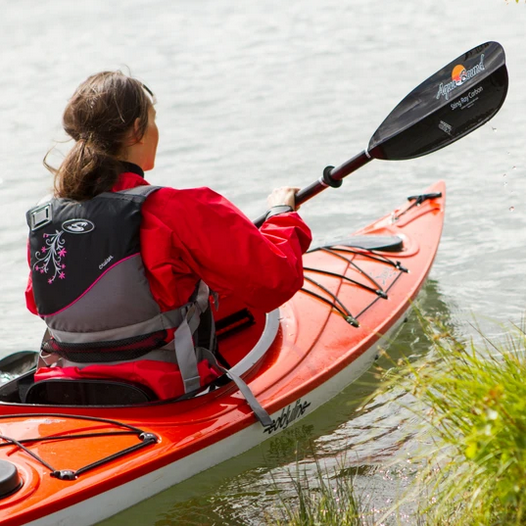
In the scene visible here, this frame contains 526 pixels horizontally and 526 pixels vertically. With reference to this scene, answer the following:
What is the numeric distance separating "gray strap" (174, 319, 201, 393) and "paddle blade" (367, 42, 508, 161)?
1369 millimetres

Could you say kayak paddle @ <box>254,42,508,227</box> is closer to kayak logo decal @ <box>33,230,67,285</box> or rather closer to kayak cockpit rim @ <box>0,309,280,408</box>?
kayak cockpit rim @ <box>0,309,280,408</box>

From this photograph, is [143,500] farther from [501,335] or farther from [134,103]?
[501,335]

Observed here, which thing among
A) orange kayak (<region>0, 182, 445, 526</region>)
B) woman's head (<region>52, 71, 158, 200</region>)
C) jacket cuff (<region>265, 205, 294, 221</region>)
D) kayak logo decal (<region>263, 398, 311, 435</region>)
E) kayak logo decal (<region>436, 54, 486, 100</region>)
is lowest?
kayak logo decal (<region>263, 398, 311, 435</region>)

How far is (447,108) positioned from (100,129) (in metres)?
1.65

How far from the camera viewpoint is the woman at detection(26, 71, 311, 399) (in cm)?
271

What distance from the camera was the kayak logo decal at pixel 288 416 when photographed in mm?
3240

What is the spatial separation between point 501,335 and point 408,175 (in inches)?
130

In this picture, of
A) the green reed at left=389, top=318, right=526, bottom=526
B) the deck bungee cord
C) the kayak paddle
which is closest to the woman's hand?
the kayak paddle

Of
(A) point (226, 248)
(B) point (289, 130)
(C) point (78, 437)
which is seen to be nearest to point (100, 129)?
(A) point (226, 248)

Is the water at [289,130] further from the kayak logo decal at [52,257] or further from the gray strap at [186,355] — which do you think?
the kayak logo decal at [52,257]

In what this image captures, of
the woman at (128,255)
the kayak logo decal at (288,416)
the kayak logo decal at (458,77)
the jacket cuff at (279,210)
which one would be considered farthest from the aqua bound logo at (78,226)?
the kayak logo decal at (458,77)

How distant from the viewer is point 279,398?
326 centimetres

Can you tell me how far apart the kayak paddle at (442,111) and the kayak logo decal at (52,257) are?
47.1 inches

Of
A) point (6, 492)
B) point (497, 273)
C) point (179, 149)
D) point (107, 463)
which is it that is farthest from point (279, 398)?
point (179, 149)
